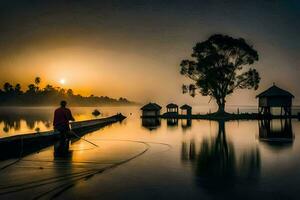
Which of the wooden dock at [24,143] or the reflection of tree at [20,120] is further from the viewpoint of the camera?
the reflection of tree at [20,120]

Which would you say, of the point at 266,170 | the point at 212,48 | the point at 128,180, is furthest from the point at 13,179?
the point at 212,48

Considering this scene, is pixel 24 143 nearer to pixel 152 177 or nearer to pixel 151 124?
pixel 152 177

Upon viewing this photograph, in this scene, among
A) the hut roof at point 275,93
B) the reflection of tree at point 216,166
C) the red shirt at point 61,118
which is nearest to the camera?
the reflection of tree at point 216,166

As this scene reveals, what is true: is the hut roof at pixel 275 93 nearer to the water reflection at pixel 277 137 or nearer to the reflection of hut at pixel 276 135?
the reflection of hut at pixel 276 135

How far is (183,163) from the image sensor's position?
13.0 meters

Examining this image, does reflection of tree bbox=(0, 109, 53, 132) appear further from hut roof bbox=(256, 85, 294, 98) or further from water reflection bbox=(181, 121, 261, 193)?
hut roof bbox=(256, 85, 294, 98)

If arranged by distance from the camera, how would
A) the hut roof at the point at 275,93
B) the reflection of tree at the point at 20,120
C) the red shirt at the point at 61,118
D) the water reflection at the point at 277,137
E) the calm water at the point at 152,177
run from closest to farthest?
1. the calm water at the point at 152,177
2. the red shirt at the point at 61,118
3. the water reflection at the point at 277,137
4. the reflection of tree at the point at 20,120
5. the hut roof at the point at 275,93

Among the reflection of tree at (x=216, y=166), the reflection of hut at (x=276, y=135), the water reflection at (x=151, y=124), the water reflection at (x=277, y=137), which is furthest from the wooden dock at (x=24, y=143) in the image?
the water reflection at (x=151, y=124)

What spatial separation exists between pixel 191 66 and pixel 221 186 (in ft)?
191

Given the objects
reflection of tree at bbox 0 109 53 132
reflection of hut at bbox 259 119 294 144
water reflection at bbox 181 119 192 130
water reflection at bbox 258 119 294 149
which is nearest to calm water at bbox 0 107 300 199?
water reflection at bbox 258 119 294 149

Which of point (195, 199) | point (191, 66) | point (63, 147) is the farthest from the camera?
point (191, 66)

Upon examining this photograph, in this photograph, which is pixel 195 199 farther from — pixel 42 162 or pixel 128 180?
pixel 42 162

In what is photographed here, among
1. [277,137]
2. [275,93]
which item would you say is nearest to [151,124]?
[277,137]

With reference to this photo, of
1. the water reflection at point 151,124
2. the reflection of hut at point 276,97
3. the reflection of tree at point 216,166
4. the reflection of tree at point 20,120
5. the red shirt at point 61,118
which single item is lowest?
the reflection of tree at point 20,120
